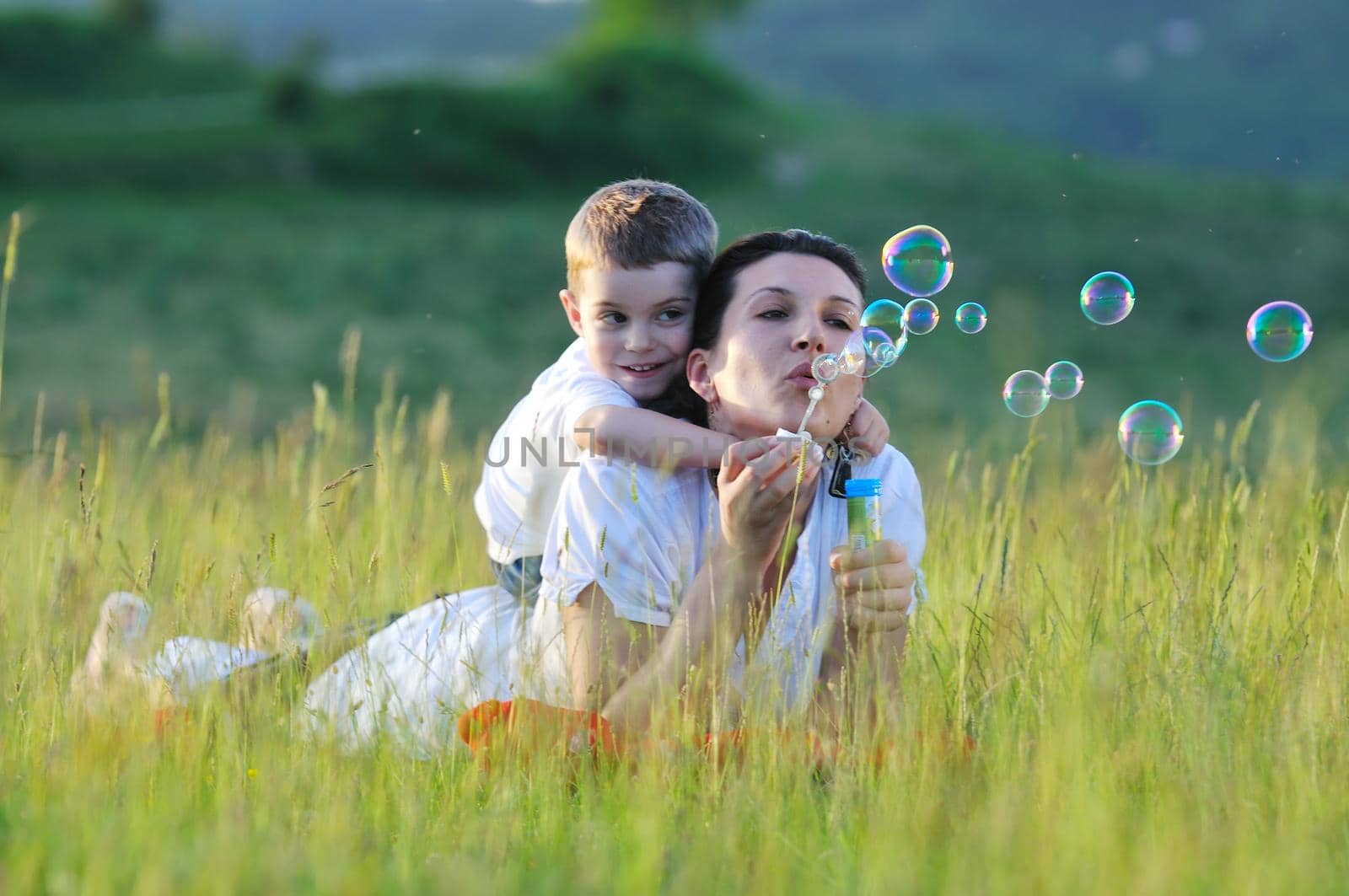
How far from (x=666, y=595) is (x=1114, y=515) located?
160cm

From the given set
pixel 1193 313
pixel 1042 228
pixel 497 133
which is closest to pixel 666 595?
pixel 1193 313

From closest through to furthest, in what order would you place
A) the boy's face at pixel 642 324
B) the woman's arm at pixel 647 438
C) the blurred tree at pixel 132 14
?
the woman's arm at pixel 647 438 < the boy's face at pixel 642 324 < the blurred tree at pixel 132 14

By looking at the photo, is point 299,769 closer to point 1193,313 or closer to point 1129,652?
point 1129,652

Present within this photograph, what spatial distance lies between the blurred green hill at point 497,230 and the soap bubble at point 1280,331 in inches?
239

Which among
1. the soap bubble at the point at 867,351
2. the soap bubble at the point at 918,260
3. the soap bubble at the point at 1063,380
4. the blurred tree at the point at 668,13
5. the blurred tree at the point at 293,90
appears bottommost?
the soap bubble at the point at 867,351

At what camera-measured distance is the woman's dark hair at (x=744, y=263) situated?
3.66m

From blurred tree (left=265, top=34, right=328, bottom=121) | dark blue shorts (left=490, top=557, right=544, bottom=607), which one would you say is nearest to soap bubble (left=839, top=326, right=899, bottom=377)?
dark blue shorts (left=490, top=557, right=544, bottom=607)

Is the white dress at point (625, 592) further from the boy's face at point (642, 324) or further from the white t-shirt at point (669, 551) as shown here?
the boy's face at point (642, 324)

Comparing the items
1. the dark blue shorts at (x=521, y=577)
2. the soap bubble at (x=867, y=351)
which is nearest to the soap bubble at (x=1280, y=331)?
the soap bubble at (x=867, y=351)

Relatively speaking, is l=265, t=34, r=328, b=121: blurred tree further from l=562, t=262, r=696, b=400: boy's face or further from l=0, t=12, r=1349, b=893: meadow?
l=562, t=262, r=696, b=400: boy's face

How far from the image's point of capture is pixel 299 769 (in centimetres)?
320

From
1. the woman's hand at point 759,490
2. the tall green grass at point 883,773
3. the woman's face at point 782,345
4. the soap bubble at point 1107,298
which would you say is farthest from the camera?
the soap bubble at point 1107,298

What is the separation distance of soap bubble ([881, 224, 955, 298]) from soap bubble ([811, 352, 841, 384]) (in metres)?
1.00

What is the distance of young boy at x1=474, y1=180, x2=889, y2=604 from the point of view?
4.04 metres
